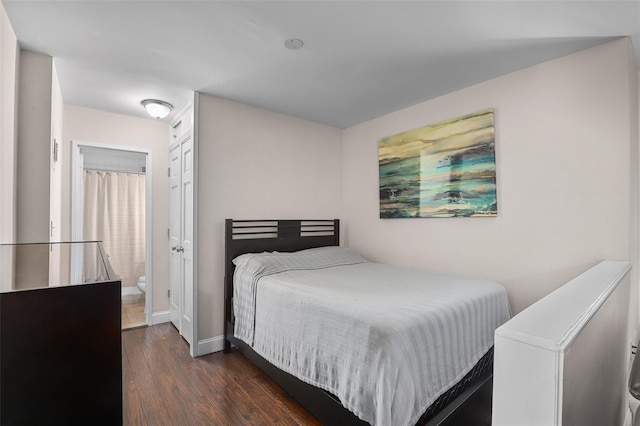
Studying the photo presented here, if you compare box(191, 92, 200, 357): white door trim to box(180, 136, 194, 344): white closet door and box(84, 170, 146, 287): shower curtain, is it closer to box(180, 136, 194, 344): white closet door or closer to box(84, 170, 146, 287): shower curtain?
box(180, 136, 194, 344): white closet door

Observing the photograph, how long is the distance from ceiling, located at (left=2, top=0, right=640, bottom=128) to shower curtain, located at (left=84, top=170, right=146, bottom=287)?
222 centimetres

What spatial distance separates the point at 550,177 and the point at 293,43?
204cm

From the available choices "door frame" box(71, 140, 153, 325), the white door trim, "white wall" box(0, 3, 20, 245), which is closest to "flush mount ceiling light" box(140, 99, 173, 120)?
the white door trim

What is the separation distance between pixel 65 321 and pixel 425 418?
4.86ft

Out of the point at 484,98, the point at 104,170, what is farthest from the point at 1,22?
the point at 104,170

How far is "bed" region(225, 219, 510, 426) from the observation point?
143 cm

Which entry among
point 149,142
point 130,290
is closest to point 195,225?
point 149,142

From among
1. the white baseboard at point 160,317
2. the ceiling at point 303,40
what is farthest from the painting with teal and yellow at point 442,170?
the white baseboard at point 160,317

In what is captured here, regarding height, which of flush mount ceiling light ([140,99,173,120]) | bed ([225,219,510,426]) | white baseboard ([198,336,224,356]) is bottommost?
white baseboard ([198,336,224,356])

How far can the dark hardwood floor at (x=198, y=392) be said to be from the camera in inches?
77.3

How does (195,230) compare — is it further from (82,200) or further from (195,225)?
(82,200)

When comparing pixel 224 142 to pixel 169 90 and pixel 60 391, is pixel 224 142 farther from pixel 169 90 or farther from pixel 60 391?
pixel 60 391

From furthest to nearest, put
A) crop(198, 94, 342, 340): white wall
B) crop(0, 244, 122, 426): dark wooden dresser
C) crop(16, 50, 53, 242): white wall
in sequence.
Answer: crop(198, 94, 342, 340): white wall < crop(16, 50, 53, 242): white wall < crop(0, 244, 122, 426): dark wooden dresser

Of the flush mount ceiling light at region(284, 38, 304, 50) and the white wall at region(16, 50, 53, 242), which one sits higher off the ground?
the flush mount ceiling light at region(284, 38, 304, 50)
